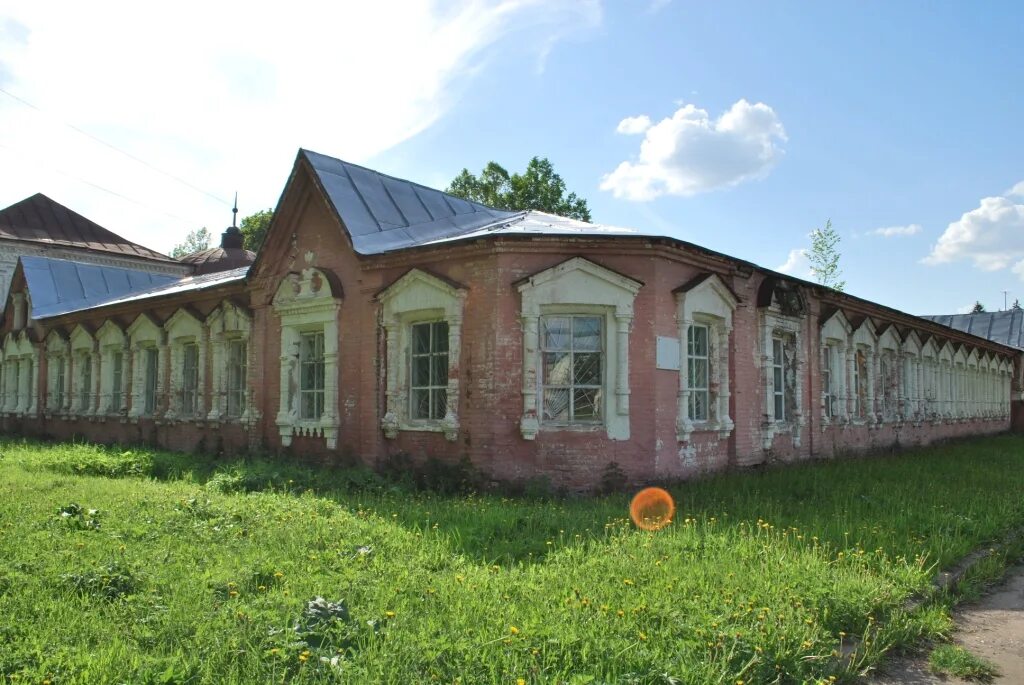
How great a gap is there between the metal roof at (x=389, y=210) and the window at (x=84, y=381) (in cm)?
1059

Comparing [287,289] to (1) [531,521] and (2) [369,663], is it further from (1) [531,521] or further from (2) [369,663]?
(2) [369,663]

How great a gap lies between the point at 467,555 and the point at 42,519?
430 cm

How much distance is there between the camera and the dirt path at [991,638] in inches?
165

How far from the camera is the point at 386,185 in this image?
13.2m

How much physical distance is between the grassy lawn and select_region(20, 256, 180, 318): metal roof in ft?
48.9

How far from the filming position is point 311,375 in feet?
41.3

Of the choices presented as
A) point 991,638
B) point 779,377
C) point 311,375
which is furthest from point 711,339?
point 991,638

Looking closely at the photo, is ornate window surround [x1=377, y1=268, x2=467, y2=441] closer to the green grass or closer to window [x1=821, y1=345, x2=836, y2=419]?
the green grass

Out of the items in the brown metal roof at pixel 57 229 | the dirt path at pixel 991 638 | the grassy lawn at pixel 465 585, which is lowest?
the dirt path at pixel 991 638

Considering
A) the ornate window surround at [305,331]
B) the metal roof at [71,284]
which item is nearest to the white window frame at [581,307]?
the ornate window surround at [305,331]

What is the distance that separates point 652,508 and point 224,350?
9.52 m

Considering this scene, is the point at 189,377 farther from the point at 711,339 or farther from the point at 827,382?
the point at 827,382

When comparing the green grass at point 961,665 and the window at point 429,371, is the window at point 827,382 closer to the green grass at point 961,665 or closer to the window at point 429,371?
the window at point 429,371

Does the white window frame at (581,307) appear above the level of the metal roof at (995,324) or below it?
below
